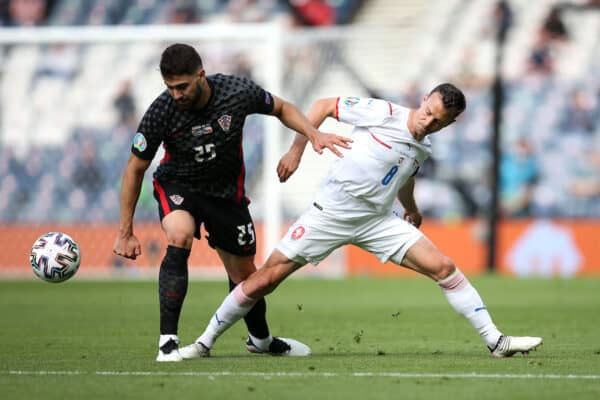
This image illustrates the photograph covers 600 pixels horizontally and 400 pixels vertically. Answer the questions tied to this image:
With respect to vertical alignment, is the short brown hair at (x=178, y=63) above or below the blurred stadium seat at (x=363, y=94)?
below

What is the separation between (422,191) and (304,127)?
Result: 12.9 m

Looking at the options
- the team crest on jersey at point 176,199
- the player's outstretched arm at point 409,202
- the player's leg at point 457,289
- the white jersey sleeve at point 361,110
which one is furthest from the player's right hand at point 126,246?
the player's outstretched arm at point 409,202

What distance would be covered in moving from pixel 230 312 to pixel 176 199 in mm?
799

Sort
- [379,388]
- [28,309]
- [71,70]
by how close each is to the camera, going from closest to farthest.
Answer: [379,388]
[28,309]
[71,70]

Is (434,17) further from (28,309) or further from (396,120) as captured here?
(396,120)

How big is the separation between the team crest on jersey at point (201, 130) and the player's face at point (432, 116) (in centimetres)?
128

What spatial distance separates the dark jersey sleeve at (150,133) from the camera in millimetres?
7270

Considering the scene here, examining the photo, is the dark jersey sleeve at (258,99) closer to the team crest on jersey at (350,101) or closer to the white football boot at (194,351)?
the team crest on jersey at (350,101)

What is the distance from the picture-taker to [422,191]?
66.0 ft

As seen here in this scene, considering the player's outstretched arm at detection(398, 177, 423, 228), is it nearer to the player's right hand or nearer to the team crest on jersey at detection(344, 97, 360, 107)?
the team crest on jersey at detection(344, 97, 360, 107)

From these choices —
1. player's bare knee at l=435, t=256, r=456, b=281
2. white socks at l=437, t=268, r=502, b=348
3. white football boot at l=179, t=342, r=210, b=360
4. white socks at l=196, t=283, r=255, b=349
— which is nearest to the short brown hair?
white socks at l=196, t=283, r=255, b=349

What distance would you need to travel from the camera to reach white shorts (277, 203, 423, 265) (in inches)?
297

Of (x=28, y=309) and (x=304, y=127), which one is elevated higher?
(x=304, y=127)

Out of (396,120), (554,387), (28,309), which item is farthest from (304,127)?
(28,309)
